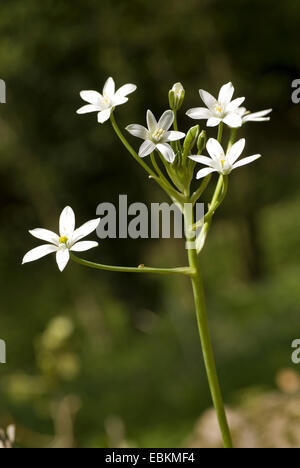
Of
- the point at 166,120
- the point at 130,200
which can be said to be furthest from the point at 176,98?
the point at 130,200

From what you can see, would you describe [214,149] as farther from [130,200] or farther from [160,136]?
[130,200]

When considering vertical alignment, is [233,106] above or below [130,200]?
below

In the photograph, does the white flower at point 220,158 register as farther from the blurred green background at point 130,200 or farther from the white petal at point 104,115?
the blurred green background at point 130,200

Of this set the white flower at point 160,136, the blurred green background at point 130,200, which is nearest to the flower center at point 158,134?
the white flower at point 160,136

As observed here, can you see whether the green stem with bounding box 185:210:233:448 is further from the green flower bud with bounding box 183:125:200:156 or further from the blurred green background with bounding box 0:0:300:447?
the blurred green background with bounding box 0:0:300:447

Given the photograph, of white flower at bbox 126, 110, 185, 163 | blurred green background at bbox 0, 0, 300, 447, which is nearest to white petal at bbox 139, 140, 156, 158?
white flower at bbox 126, 110, 185, 163
